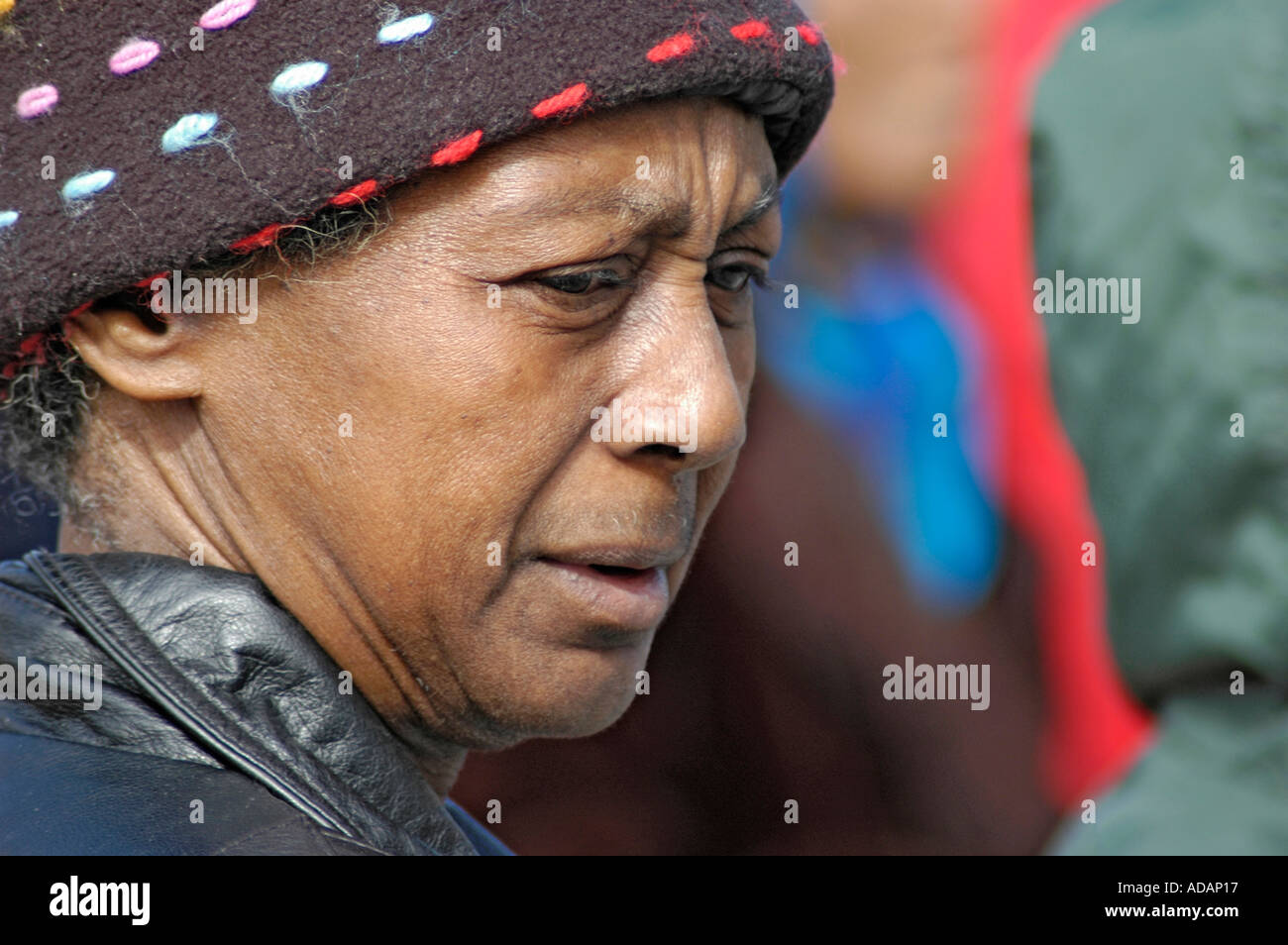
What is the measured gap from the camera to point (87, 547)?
212 cm

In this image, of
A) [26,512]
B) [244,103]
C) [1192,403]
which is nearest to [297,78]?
[244,103]

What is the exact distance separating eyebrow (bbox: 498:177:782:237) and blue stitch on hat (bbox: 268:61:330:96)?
28cm

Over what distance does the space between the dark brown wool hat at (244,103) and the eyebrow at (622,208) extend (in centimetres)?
10

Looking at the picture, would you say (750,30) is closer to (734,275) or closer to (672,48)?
(672,48)

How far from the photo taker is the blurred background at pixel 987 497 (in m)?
2.74

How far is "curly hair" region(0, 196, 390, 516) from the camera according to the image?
6.31 feet

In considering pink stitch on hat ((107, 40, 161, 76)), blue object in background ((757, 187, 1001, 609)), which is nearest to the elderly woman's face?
pink stitch on hat ((107, 40, 161, 76))

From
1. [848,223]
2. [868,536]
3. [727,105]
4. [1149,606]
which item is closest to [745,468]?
[868,536]

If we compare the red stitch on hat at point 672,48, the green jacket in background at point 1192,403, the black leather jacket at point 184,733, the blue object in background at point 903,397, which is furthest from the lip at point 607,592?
the blue object in background at point 903,397

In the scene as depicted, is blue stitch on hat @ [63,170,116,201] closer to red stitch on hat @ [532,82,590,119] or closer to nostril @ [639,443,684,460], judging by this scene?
red stitch on hat @ [532,82,590,119]

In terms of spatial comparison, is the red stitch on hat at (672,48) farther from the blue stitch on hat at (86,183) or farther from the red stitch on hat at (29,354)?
the red stitch on hat at (29,354)

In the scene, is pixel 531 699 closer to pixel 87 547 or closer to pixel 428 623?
pixel 428 623

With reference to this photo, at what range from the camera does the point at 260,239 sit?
6.16ft
